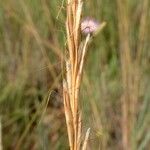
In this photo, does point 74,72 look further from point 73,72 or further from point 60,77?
point 60,77

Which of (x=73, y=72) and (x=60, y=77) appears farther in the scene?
(x=60, y=77)

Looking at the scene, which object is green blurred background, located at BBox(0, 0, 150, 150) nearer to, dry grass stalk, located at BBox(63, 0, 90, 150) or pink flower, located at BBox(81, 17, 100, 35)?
pink flower, located at BBox(81, 17, 100, 35)

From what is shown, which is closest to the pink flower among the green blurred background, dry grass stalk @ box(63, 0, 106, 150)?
dry grass stalk @ box(63, 0, 106, 150)

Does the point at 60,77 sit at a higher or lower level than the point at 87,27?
lower

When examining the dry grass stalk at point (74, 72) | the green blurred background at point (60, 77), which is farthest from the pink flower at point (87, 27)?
the green blurred background at point (60, 77)

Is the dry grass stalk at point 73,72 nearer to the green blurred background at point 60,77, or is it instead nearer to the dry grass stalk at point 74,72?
the dry grass stalk at point 74,72

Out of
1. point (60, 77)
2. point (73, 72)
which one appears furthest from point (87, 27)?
point (60, 77)

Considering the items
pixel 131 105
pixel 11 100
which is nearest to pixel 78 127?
pixel 131 105

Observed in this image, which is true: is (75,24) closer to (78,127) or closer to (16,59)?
(78,127)
